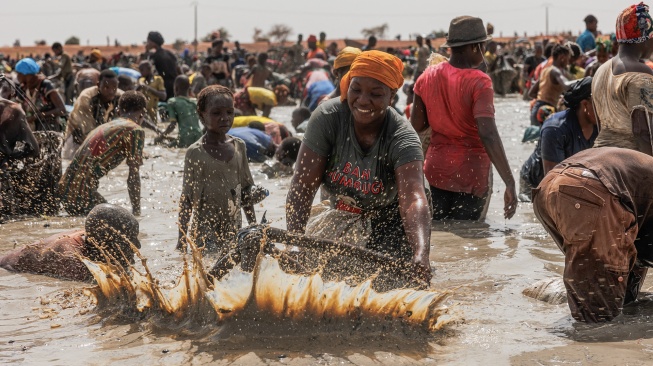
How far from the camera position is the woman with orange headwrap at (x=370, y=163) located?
418 centimetres

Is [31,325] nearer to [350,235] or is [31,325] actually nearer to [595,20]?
[350,235]

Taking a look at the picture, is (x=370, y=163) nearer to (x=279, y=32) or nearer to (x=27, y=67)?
(x=27, y=67)

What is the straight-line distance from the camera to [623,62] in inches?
194

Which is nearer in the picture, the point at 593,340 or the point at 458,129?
the point at 593,340

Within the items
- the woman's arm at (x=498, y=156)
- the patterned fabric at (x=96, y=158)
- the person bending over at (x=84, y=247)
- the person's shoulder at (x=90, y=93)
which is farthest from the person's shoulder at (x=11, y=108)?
the woman's arm at (x=498, y=156)

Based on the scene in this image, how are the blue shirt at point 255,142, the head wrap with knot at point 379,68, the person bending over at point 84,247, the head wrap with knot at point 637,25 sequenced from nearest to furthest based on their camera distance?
the head wrap with knot at point 379,68 < the head wrap with knot at point 637,25 < the person bending over at point 84,247 < the blue shirt at point 255,142

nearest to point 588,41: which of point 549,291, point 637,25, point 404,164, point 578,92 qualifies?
point 578,92

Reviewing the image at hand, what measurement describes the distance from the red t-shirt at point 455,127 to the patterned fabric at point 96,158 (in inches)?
100.0

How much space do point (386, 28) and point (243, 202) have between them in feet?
251

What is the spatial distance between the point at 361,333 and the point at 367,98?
108 centimetres

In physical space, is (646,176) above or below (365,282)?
above

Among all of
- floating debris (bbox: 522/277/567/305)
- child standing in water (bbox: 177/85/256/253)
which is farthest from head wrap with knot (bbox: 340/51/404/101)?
child standing in water (bbox: 177/85/256/253)

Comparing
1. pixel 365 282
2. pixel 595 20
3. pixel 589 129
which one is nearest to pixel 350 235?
pixel 365 282

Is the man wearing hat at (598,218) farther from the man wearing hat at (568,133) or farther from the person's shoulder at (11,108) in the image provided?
the person's shoulder at (11,108)
